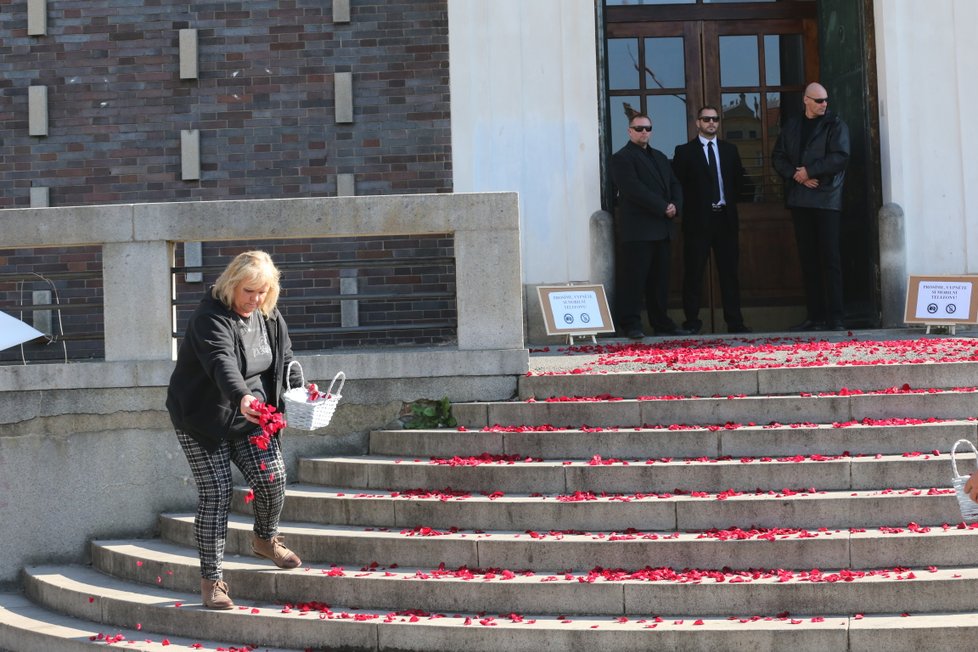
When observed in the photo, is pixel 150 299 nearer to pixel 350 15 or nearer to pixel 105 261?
pixel 105 261

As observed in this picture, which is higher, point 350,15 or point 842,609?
point 350,15

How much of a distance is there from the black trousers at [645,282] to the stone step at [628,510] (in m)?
3.77

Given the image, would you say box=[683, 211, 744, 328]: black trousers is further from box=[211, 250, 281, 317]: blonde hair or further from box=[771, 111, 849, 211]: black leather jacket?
box=[211, 250, 281, 317]: blonde hair

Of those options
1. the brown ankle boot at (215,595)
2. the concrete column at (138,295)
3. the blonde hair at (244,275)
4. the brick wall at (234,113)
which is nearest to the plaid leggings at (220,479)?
the brown ankle boot at (215,595)

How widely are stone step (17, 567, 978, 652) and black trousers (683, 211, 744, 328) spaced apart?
18.0 ft

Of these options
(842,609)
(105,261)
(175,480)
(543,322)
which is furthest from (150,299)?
(842,609)

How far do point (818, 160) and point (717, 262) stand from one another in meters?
1.22

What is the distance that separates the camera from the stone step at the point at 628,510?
656 cm

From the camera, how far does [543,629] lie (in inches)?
235

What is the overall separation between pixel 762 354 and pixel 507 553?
2976 millimetres

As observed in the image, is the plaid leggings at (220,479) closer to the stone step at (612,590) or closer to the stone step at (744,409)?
the stone step at (612,590)

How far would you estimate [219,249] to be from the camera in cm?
1168

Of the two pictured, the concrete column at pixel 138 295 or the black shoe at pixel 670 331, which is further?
the black shoe at pixel 670 331

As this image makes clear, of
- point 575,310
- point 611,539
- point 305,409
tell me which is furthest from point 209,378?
point 575,310
